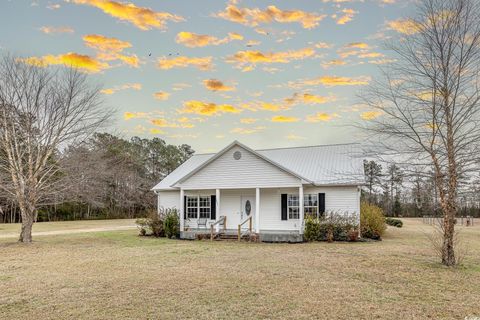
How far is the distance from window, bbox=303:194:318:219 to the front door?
9.85 feet

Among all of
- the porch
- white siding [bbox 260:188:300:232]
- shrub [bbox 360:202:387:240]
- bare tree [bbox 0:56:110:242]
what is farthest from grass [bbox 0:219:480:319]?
white siding [bbox 260:188:300:232]

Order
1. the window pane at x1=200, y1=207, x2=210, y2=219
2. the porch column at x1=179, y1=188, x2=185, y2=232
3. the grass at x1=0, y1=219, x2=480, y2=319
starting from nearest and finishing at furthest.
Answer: the grass at x1=0, y1=219, x2=480, y2=319 → the porch column at x1=179, y1=188, x2=185, y2=232 → the window pane at x1=200, y1=207, x2=210, y2=219

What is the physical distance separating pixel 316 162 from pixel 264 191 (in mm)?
3785

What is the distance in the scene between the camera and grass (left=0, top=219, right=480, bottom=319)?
21.8 ft

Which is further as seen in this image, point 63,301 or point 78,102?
point 78,102

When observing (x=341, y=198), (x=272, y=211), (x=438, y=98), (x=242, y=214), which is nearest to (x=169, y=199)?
(x=242, y=214)

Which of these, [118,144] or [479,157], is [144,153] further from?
[479,157]

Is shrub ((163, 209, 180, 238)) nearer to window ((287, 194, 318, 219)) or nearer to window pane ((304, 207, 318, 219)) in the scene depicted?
window ((287, 194, 318, 219))

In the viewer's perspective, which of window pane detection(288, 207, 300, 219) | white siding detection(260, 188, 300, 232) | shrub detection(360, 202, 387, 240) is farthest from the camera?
white siding detection(260, 188, 300, 232)

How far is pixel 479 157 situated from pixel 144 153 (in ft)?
212

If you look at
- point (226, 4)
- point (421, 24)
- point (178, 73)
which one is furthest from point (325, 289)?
point (178, 73)

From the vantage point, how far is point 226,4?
15.9 meters

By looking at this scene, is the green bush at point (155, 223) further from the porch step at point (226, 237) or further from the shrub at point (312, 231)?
the shrub at point (312, 231)

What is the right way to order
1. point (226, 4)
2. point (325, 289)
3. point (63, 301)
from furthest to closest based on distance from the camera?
point (226, 4) → point (325, 289) → point (63, 301)
